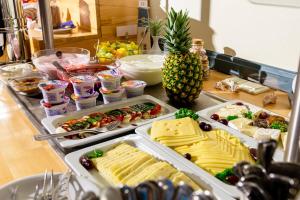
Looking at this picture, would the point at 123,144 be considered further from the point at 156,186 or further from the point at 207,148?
the point at 156,186

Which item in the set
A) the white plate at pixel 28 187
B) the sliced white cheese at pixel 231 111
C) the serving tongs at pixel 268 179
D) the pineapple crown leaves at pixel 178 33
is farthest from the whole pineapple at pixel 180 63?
the serving tongs at pixel 268 179

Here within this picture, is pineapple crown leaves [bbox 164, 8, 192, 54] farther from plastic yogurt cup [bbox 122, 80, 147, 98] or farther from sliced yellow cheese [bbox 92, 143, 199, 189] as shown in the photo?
sliced yellow cheese [bbox 92, 143, 199, 189]

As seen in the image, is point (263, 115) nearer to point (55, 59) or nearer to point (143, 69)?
point (143, 69)

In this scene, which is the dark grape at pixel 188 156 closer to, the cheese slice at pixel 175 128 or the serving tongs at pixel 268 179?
the cheese slice at pixel 175 128

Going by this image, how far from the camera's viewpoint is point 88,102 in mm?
966

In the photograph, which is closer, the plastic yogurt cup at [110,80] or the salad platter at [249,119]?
the salad platter at [249,119]

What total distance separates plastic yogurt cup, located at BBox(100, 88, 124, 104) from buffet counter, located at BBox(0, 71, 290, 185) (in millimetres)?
143

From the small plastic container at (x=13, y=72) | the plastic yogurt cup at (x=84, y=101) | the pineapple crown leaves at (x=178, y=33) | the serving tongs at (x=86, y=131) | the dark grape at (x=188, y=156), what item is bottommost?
the dark grape at (x=188, y=156)

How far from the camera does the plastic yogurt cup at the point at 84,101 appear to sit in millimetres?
955

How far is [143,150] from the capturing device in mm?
742

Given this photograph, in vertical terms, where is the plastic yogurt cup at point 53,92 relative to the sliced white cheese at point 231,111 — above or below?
above

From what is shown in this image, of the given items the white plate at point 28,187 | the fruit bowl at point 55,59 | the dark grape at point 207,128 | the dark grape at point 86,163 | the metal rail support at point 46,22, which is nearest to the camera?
the white plate at point 28,187

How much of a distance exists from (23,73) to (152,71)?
50 cm

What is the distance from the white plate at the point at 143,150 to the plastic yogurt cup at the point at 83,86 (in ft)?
0.79
